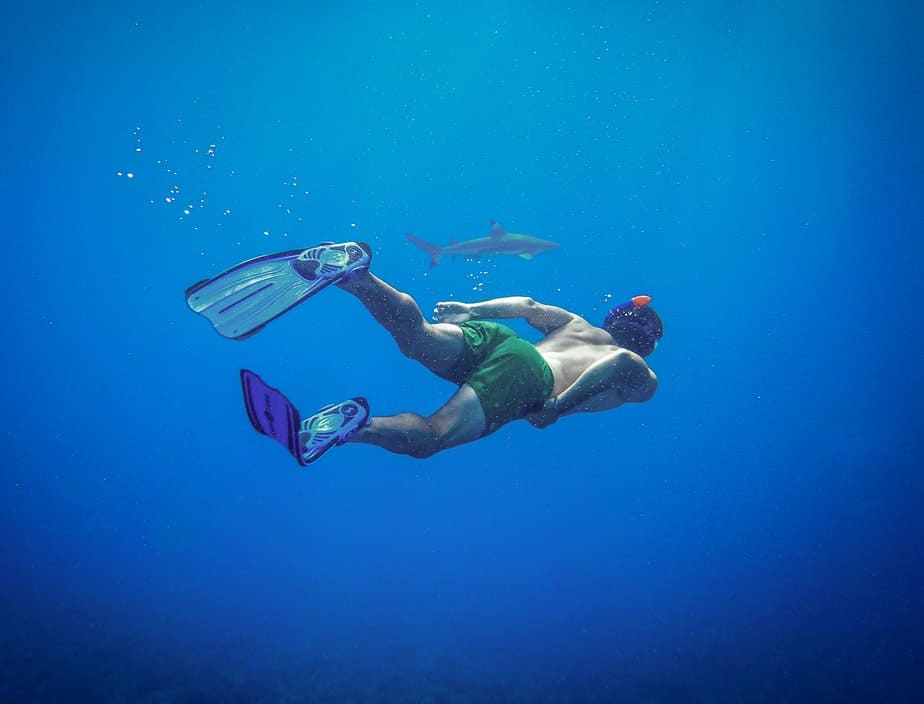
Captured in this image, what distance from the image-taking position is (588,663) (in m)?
15.6

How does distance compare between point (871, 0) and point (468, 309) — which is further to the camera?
point (871, 0)

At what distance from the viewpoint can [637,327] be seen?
188 inches

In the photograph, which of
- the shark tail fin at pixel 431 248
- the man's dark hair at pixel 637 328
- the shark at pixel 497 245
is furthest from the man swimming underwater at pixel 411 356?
the shark tail fin at pixel 431 248

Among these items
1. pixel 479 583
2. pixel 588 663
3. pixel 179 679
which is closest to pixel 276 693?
pixel 179 679

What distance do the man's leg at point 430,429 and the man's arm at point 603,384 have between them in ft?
1.98

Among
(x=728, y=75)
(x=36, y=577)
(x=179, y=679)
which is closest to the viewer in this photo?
(x=179, y=679)

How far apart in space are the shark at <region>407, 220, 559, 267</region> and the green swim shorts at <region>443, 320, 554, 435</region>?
32.0 ft

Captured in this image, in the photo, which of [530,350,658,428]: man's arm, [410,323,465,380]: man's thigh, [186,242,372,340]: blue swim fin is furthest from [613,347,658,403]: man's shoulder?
[186,242,372,340]: blue swim fin

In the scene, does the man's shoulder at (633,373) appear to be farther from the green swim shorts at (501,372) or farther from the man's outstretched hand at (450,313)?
the man's outstretched hand at (450,313)

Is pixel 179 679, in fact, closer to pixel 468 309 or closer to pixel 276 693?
pixel 276 693

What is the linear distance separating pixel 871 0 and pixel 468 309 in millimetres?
22045

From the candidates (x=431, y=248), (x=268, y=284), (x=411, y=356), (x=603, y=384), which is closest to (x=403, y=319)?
(x=411, y=356)

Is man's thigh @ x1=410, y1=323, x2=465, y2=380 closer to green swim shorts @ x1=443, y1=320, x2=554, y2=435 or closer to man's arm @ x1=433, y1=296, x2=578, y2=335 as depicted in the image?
green swim shorts @ x1=443, y1=320, x2=554, y2=435

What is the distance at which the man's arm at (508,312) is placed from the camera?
4586 mm
